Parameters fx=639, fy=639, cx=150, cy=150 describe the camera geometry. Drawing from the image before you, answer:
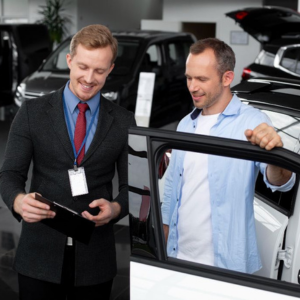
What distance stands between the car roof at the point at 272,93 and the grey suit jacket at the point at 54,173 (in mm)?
985

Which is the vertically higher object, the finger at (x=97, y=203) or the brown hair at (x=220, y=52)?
the brown hair at (x=220, y=52)

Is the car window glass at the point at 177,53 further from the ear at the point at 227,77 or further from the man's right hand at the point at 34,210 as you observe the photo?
the man's right hand at the point at 34,210

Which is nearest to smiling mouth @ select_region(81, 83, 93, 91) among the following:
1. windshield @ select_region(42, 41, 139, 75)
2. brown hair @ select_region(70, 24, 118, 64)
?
brown hair @ select_region(70, 24, 118, 64)

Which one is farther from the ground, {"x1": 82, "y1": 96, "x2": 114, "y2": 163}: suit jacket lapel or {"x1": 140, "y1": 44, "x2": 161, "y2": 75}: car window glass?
{"x1": 82, "y1": 96, "x2": 114, "y2": 163}: suit jacket lapel

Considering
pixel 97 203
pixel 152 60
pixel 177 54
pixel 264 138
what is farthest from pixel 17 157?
pixel 177 54

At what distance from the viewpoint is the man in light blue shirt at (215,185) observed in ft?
7.55

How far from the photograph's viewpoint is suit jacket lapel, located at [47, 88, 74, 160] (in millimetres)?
2393

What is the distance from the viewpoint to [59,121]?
2.42 metres

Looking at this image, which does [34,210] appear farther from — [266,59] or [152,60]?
[152,60]

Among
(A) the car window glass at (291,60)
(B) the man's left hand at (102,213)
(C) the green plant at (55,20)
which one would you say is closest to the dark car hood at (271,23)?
(A) the car window glass at (291,60)

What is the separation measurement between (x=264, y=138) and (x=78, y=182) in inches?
31.1

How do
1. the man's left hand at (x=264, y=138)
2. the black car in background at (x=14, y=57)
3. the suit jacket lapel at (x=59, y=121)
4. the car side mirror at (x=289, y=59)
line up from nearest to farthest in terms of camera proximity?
the man's left hand at (x=264, y=138)
the suit jacket lapel at (x=59, y=121)
the car side mirror at (x=289, y=59)
the black car in background at (x=14, y=57)

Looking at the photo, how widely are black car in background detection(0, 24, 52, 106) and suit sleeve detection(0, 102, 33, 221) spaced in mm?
8171

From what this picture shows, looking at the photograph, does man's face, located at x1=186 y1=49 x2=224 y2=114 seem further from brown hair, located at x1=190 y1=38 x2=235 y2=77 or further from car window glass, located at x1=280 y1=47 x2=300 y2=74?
car window glass, located at x1=280 y1=47 x2=300 y2=74
